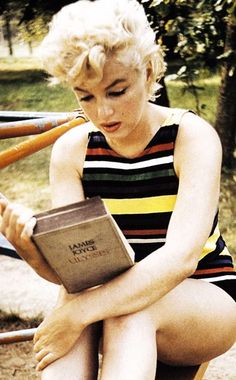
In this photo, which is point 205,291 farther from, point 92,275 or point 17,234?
point 17,234

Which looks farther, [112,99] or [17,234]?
[112,99]

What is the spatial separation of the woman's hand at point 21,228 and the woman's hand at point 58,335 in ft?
0.37

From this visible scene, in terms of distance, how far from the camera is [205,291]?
1628mm

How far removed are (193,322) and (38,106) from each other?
19.8 ft

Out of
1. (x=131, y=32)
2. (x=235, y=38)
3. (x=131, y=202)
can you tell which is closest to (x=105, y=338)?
(x=131, y=202)

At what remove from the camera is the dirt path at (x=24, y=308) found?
8.91ft

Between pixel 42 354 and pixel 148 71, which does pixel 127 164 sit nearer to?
pixel 148 71

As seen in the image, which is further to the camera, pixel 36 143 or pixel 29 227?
pixel 36 143

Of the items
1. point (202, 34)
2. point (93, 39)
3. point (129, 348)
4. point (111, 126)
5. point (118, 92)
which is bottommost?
point (202, 34)

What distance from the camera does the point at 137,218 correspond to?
1.76 metres

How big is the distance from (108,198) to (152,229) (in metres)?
0.16

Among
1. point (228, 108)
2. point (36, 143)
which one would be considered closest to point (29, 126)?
point (36, 143)

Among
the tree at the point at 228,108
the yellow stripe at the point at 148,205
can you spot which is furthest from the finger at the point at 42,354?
the tree at the point at 228,108

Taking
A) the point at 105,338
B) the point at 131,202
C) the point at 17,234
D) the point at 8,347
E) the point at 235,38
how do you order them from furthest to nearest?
the point at 235,38 → the point at 8,347 → the point at 131,202 → the point at 105,338 → the point at 17,234
